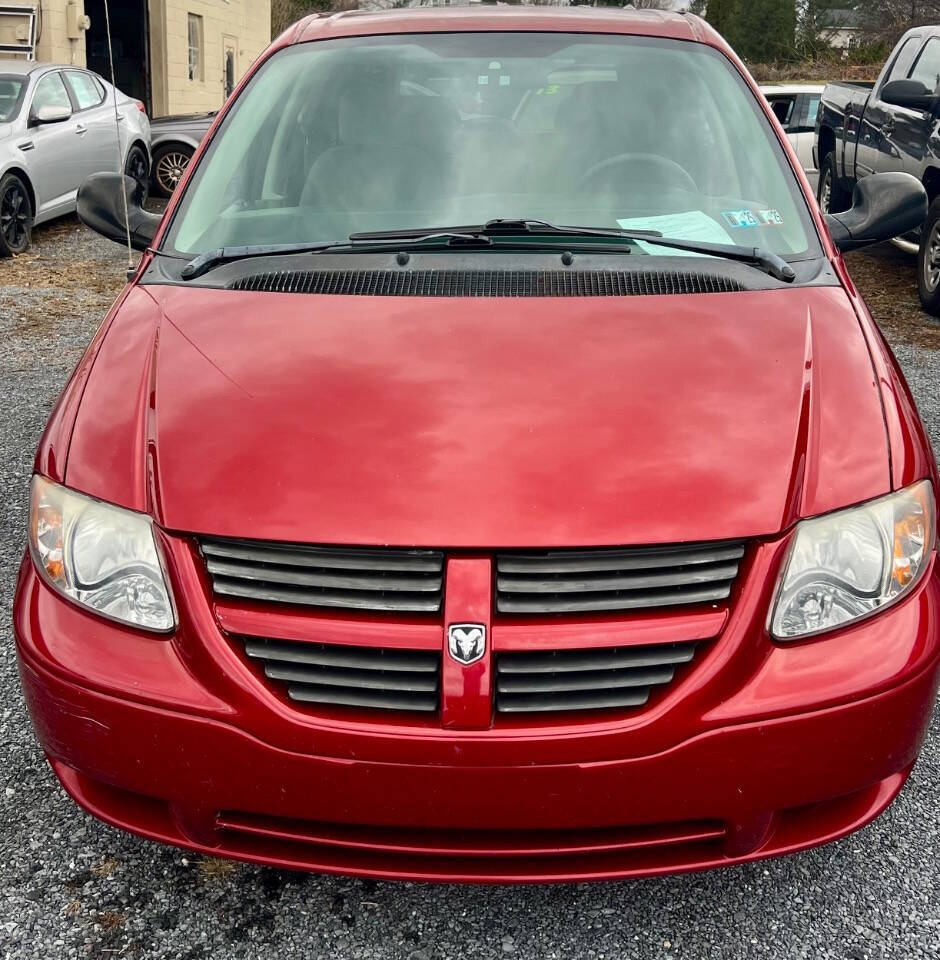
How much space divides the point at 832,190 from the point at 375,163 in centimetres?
879

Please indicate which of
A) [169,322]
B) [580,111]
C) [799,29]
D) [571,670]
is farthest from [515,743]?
[799,29]

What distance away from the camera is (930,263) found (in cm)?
764

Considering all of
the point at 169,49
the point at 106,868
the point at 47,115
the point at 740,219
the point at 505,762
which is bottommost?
the point at 106,868

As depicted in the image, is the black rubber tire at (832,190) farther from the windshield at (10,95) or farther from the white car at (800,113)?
the windshield at (10,95)

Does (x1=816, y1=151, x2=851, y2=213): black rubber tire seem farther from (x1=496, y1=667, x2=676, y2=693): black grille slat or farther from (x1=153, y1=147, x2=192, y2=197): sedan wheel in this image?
(x1=496, y1=667, x2=676, y2=693): black grille slat

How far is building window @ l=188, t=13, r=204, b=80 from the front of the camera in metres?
23.3

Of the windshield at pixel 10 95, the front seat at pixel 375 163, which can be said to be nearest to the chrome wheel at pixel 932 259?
the front seat at pixel 375 163

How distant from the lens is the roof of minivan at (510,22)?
318cm

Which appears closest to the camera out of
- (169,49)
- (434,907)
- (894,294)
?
(434,907)

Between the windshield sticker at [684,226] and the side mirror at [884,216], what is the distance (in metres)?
0.54

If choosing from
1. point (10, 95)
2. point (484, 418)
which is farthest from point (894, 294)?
point (10, 95)

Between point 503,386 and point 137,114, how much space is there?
38.5ft

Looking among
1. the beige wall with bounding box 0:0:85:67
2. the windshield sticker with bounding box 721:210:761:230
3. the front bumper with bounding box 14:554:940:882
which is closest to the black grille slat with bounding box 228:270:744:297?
the windshield sticker with bounding box 721:210:761:230

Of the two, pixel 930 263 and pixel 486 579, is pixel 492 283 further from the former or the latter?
pixel 930 263
